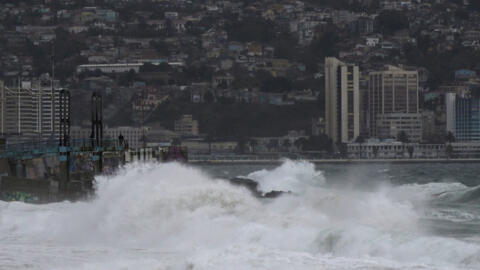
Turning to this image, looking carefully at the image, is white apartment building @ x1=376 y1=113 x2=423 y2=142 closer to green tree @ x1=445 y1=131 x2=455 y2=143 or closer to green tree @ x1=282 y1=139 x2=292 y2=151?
green tree @ x1=445 y1=131 x2=455 y2=143

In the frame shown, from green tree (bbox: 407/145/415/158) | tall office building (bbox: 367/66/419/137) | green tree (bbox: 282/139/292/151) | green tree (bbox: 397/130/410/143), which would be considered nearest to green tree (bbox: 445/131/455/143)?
green tree (bbox: 407/145/415/158)

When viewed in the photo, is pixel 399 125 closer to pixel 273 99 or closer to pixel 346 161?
pixel 273 99

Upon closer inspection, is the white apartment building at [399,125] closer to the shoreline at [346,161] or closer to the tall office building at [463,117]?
the tall office building at [463,117]

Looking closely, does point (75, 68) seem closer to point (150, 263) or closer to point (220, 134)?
point (220, 134)

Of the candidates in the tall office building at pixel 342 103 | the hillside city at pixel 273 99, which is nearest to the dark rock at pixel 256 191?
the hillside city at pixel 273 99

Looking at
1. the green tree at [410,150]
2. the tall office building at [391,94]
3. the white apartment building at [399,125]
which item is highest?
the tall office building at [391,94]

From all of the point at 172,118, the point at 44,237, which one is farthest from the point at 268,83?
the point at 44,237
